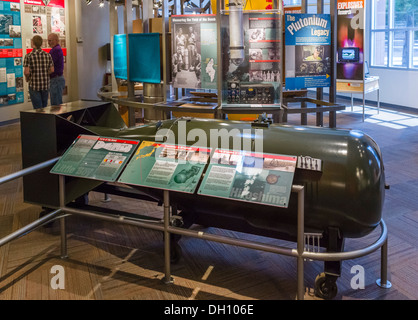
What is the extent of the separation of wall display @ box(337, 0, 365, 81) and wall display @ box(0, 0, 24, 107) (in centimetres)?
600

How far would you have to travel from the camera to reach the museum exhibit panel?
2.55 m

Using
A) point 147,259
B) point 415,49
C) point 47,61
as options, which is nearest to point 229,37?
point 147,259

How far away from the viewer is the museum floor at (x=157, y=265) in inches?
108

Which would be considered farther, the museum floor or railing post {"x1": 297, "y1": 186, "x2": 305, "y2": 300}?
the museum floor

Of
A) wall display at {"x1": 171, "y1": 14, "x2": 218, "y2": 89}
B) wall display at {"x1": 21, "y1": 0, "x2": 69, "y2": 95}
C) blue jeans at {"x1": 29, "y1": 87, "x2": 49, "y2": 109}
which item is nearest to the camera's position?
wall display at {"x1": 171, "y1": 14, "x2": 218, "y2": 89}

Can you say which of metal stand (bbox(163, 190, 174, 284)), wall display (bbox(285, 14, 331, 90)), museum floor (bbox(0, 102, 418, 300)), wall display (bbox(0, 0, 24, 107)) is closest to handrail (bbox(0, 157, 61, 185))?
museum floor (bbox(0, 102, 418, 300))

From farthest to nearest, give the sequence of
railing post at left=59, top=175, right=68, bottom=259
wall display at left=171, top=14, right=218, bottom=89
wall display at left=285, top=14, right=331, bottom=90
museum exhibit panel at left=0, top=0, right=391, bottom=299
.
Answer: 1. wall display at left=285, top=14, right=331, bottom=90
2. wall display at left=171, top=14, right=218, bottom=89
3. railing post at left=59, top=175, right=68, bottom=259
4. museum exhibit panel at left=0, top=0, right=391, bottom=299

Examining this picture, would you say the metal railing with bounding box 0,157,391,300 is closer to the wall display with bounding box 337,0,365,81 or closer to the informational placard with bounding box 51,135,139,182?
the informational placard with bounding box 51,135,139,182

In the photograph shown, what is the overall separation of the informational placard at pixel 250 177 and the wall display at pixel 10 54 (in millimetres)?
7133

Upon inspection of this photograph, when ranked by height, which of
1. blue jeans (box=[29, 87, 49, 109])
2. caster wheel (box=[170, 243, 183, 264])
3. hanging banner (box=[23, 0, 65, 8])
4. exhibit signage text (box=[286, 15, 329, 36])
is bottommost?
caster wheel (box=[170, 243, 183, 264])

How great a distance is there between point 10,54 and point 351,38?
6276 millimetres

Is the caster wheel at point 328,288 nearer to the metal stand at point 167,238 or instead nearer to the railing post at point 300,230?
the railing post at point 300,230

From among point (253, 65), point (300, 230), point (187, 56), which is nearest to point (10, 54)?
point (187, 56)
